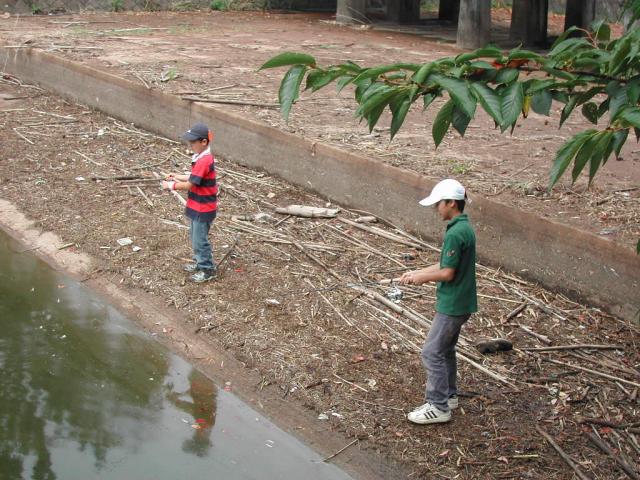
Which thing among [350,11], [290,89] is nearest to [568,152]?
[290,89]

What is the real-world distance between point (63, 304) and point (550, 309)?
13.5ft

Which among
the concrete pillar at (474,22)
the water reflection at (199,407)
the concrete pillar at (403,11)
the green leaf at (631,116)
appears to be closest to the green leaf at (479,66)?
the green leaf at (631,116)

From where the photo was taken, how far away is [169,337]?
7629 mm

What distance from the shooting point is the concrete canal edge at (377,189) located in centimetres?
776

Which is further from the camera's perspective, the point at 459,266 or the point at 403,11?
the point at 403,11

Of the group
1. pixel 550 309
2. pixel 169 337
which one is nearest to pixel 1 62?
pixel 169 337

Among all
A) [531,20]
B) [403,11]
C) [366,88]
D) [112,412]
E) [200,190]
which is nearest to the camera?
[366,88]

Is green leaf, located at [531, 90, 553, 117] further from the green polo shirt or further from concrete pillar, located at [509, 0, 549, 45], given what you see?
concrete pillar, located at [509, 0, 549, 45]

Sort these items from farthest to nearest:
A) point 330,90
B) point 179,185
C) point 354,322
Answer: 1. point 330,90
2. point 179,185
3. point 354,322

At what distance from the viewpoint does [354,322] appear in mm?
7531

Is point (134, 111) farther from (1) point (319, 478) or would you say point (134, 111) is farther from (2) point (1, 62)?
(1) point (319, 478)

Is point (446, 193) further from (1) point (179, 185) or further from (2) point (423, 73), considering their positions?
(1) point (179, 185)

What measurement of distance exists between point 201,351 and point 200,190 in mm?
1338

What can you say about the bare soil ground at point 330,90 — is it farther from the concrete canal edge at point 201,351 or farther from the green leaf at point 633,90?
the green leaf at point 633,90
